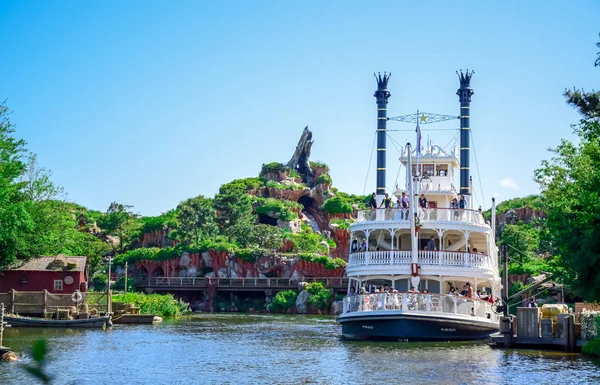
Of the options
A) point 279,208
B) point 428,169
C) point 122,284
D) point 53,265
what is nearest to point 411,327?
point 428,169

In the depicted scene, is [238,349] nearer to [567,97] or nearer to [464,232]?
[464,232]

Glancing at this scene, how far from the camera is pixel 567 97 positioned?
2433 centimetres

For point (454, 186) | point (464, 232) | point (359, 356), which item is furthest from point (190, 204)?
point (359, 356)

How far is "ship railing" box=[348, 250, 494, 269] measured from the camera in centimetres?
3384

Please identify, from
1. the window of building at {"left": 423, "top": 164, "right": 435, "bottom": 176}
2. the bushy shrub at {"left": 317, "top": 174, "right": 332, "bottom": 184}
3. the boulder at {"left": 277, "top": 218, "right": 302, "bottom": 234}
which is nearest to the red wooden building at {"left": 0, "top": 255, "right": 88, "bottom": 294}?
the window of building at {"left": 423, "top": 164, "right": 435, "bottom": 176}

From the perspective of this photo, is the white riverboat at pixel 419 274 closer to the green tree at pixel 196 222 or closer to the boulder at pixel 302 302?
the boulder at pixel 302 302

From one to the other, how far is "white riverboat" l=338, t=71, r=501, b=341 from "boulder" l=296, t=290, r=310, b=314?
1236 inches

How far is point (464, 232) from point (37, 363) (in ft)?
106

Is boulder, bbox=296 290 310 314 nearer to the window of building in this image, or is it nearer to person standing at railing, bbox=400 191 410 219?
the window of building

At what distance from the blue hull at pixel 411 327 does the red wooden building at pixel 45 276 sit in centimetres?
2218

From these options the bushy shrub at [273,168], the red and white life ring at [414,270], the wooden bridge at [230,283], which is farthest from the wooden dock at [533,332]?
the bushy shrub at [273,168]

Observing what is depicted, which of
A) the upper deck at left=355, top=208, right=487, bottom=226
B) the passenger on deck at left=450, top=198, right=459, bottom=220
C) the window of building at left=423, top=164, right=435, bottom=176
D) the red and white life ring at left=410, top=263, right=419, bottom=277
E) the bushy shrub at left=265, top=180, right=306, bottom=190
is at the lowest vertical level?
the red and white life ring at left=410, top=263, right=419, bottom=277

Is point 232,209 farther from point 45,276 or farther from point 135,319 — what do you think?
point 135,319

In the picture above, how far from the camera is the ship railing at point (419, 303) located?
31766 millimetres
